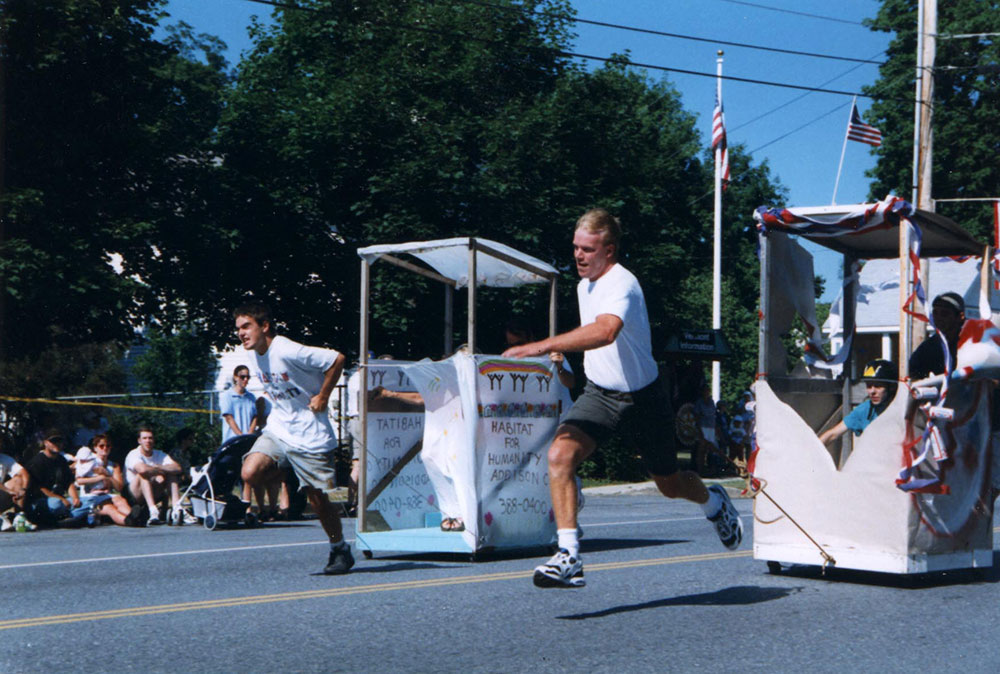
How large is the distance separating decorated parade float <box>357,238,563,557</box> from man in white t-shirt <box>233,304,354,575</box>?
4.20 feet

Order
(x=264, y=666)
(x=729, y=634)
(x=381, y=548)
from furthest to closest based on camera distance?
(x=381, y=548) < (x=729, y=634) < (x=264, y=666)

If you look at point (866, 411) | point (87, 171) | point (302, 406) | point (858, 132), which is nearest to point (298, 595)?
point (302, 406)

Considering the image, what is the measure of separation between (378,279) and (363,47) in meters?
5.43

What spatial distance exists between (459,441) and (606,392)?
3171 mm

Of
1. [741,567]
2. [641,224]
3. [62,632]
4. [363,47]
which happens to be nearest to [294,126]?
[363,47]

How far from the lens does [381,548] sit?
9.86 meters

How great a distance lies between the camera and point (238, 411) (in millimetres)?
15336

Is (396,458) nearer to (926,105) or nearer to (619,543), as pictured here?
(619,543)

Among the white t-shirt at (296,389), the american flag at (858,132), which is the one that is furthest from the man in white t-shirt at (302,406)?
the american flag at (858,132)

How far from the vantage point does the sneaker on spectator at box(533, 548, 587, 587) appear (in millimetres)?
6348

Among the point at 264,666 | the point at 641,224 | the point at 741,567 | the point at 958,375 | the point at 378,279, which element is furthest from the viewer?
the point at 641,224

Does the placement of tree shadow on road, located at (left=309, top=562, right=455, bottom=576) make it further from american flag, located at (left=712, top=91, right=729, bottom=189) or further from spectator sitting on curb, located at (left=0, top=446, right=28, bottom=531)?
american flag, located at (left=712, top=91, right=729, bottom=189)

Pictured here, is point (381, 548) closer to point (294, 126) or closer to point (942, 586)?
point (942, 586)

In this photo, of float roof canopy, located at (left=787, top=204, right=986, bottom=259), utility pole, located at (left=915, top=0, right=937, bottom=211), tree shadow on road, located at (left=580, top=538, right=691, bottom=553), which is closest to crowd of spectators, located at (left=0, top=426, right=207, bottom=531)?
tree shadow on road, located at (left=580, top=538, right=691, bottom=553)
